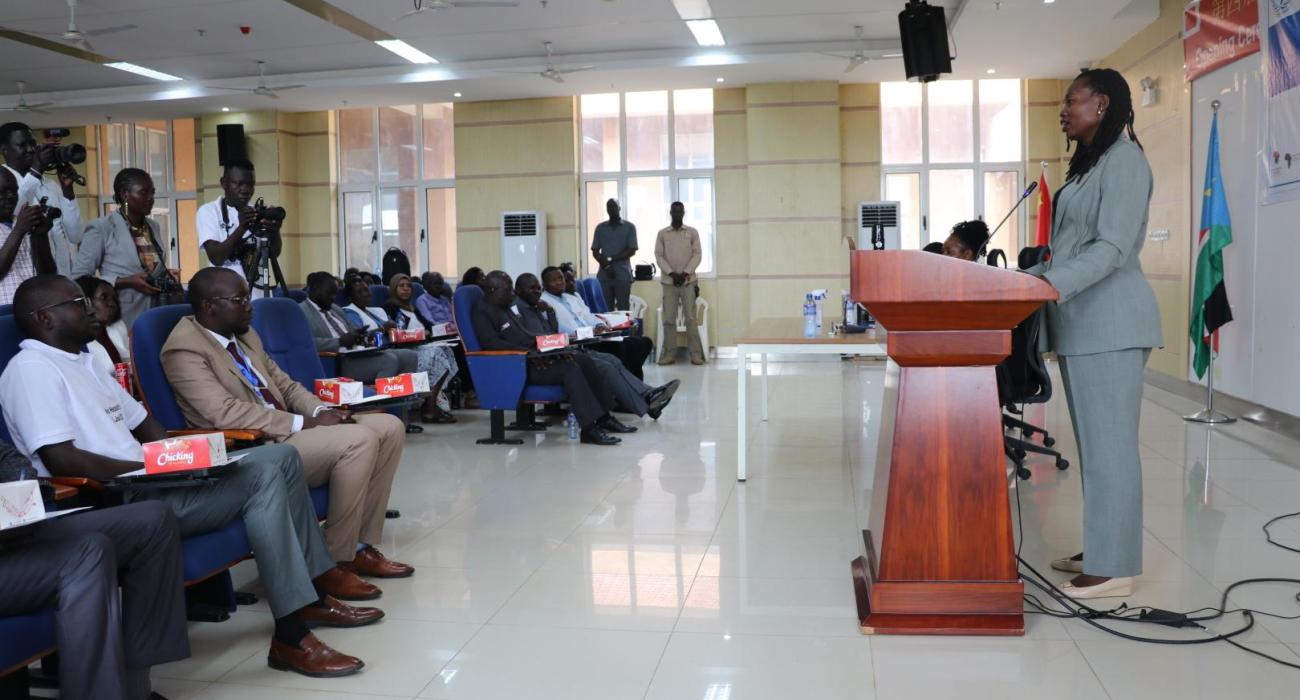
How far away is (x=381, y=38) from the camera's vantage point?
9.84 metres

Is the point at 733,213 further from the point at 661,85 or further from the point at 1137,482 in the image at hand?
the point at 1137,482

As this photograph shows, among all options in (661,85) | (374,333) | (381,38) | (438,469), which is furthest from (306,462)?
(661,85)

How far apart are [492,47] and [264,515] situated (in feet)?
27.8

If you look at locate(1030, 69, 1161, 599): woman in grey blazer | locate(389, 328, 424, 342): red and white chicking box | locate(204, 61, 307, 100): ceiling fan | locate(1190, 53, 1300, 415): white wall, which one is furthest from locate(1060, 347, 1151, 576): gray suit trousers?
locate(204, 61, 307, 100): ceiling fan

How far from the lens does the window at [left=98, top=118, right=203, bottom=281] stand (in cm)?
1416

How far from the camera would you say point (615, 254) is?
11211 mm

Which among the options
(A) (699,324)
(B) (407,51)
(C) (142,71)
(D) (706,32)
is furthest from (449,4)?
(C) (142,71)

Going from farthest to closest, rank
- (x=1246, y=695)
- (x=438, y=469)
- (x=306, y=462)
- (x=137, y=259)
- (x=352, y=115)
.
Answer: (x=352, y=115), (x=438, y=469), (x=137, y=259), (x=306, y=462), (x=1246, y=695)

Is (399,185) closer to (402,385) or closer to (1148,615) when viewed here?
(402,385)

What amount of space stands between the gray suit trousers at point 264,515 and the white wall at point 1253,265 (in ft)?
19.0

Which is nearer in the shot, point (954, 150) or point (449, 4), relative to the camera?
point (449, 4)

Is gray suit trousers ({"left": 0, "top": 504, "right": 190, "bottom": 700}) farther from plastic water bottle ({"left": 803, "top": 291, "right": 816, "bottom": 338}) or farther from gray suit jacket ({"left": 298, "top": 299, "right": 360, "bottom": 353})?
gray suit jacket ({"left": 298, "top": 299, "right": 360, "bottom": 353})

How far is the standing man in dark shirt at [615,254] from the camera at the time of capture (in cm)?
1106

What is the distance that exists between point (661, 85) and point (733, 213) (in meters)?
1.77
